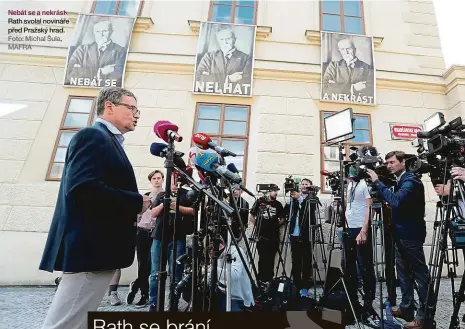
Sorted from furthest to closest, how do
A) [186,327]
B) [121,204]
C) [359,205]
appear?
[359,205] → [121,204] → [186,327]

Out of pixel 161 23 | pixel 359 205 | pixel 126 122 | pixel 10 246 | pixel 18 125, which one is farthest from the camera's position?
pixel 161 23

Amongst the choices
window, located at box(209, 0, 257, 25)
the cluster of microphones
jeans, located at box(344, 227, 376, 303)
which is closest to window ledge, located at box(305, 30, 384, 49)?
window, located at box(209, 0, 257, 25)

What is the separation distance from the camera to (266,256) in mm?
4223

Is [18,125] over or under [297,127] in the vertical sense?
under

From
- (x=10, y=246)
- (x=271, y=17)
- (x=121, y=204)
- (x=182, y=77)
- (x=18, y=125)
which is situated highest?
(x=271, y=17)

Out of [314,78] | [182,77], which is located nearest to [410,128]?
[314,78]

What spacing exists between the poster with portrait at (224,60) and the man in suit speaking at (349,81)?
5.45ft

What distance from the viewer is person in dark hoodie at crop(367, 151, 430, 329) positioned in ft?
8.55

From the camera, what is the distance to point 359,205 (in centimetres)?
354

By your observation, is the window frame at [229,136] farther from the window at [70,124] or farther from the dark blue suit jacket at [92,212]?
the dark blue suit jacket at [92,212]

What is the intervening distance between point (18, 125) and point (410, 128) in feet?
25.4

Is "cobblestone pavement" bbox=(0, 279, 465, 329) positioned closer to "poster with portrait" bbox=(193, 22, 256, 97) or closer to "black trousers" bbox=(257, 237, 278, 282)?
"black trousers" bbox=(257, 237, 278, 282)

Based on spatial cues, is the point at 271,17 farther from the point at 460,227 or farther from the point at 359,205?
the point at 460,227

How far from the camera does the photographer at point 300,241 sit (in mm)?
4012
